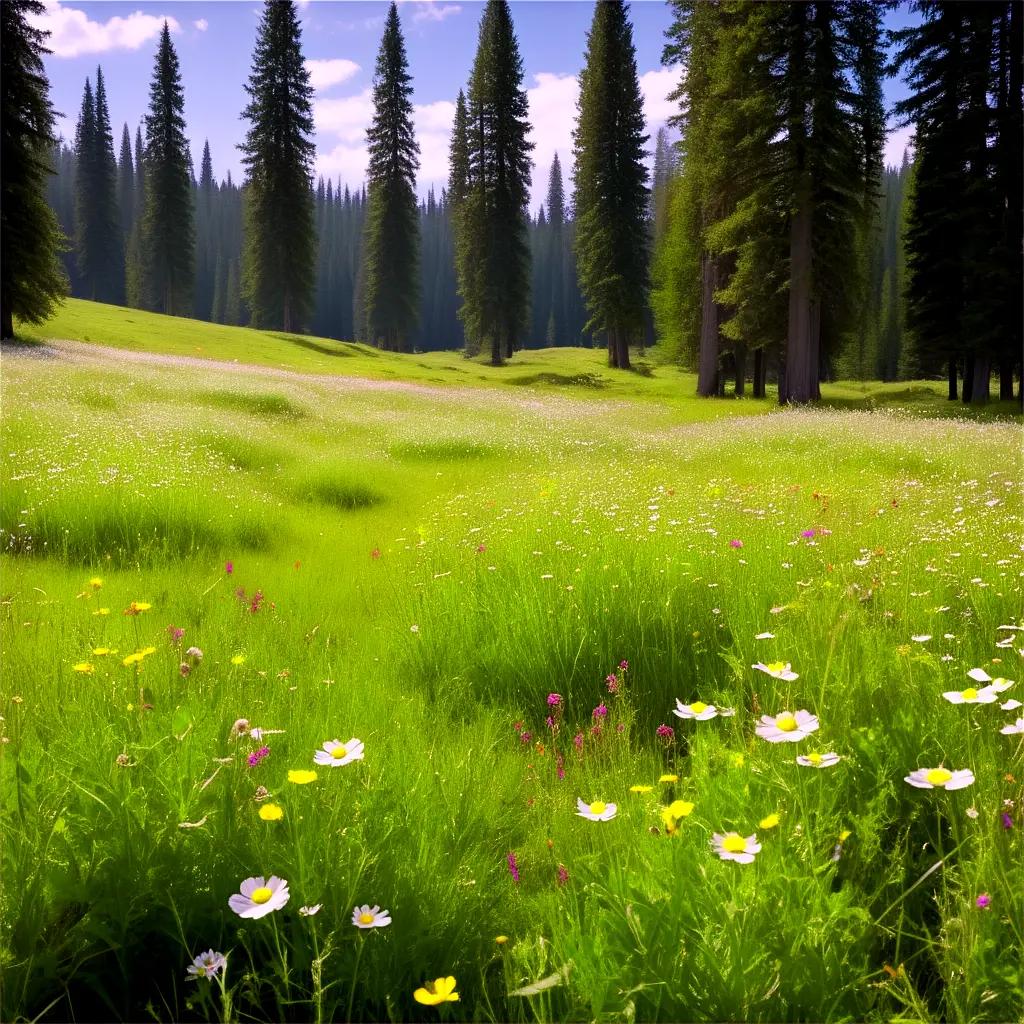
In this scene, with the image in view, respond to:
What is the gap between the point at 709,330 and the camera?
107ft

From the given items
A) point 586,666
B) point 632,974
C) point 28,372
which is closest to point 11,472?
point 586,666

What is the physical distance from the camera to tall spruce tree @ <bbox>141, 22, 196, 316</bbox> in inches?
2126

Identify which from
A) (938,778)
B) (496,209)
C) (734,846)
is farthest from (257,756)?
(496,209)

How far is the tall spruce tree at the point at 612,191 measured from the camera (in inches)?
1457

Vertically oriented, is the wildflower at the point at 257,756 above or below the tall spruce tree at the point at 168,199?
below

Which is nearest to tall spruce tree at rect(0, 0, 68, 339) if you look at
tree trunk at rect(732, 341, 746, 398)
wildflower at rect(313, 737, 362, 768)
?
wildflower at rect(313, 737, 362, 768)

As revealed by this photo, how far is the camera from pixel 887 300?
77938mm

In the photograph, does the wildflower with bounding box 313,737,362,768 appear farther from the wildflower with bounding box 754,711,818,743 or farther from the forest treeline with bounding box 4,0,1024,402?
the forest treeline with bounding box 4,0,1024,402

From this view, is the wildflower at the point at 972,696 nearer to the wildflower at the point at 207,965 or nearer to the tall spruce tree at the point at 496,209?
the wildflower at the point at 207,965

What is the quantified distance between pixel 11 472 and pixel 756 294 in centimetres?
2327

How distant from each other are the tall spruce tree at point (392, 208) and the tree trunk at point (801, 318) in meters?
39.4

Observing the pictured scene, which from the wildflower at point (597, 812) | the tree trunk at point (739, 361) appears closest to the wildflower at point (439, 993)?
the wildflower at point (597, 812)

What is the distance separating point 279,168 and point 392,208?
1032 centimetres

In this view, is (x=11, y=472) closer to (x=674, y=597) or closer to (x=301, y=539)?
(x=301, y=539)
